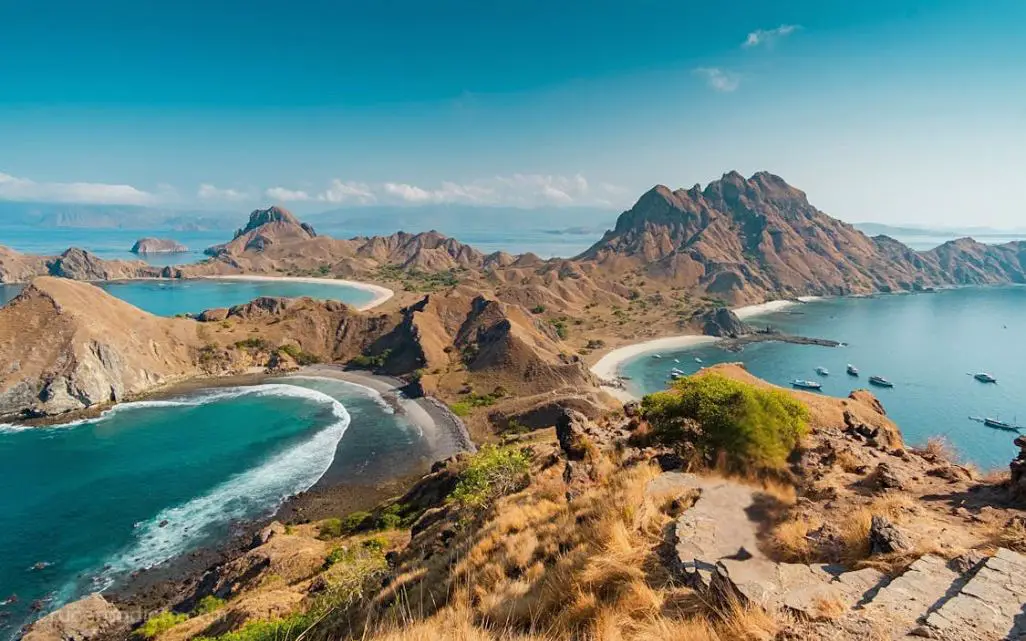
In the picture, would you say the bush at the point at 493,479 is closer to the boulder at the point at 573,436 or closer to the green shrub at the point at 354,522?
the boulder at the point at 573,436

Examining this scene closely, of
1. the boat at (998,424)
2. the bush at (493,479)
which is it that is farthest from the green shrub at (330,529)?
the boat at (998,424)

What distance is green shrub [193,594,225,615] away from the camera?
30181mm

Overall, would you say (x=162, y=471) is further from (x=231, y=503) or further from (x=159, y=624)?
(x=159, y=624)

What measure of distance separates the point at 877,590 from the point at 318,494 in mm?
53407

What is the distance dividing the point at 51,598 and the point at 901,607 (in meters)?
52.3

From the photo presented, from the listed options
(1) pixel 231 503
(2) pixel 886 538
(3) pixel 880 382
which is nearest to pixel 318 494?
(1) pixel 231 503

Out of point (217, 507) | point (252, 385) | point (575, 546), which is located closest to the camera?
point (575, 546)

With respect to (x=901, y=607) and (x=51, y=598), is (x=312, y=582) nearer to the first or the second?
(x=51, y=598)

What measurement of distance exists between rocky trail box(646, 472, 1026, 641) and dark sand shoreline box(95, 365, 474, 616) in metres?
40.1

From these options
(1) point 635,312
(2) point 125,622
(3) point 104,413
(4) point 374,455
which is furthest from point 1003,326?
(3) point 104,413

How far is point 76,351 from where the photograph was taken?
7412 cm

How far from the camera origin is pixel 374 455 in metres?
61.0

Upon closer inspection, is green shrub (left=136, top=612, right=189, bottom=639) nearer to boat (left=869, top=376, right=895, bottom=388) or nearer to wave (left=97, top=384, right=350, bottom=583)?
→ wave (left=97, top=384, right=350, bottom=583)

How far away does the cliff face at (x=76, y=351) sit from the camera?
70938mm
